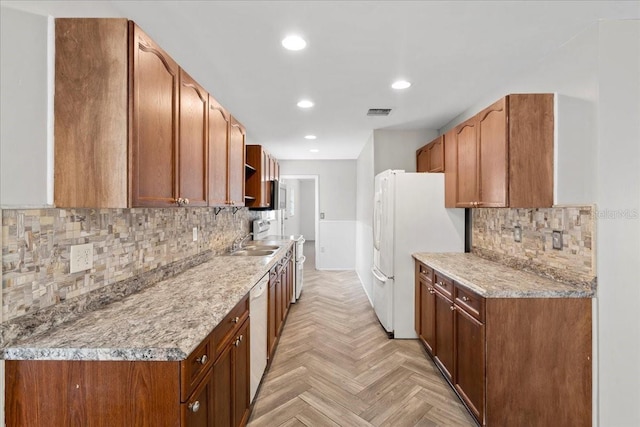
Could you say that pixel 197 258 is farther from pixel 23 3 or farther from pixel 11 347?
pixel 23 3

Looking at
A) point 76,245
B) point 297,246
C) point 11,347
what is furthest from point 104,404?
point 297,246

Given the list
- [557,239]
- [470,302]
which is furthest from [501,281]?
[557,239]

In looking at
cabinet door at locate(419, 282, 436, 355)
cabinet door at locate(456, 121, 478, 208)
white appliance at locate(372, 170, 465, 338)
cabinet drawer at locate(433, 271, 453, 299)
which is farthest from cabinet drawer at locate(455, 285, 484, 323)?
white appliance at locate(372, 170, 465, 338)

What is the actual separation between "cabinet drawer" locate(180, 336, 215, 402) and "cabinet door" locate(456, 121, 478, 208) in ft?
7.28

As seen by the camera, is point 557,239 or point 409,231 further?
point 409,231

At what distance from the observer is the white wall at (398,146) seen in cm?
405

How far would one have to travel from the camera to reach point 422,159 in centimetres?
381

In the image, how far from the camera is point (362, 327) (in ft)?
11.7

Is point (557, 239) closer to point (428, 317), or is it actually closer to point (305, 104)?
point (428, 317)

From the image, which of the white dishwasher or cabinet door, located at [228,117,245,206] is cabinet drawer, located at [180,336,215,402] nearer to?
the white dishwasher

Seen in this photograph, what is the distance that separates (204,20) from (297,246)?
328 cm

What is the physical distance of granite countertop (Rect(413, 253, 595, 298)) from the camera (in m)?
1.79

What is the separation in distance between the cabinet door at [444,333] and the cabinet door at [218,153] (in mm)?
1916

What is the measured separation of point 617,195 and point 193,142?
7.90ft
